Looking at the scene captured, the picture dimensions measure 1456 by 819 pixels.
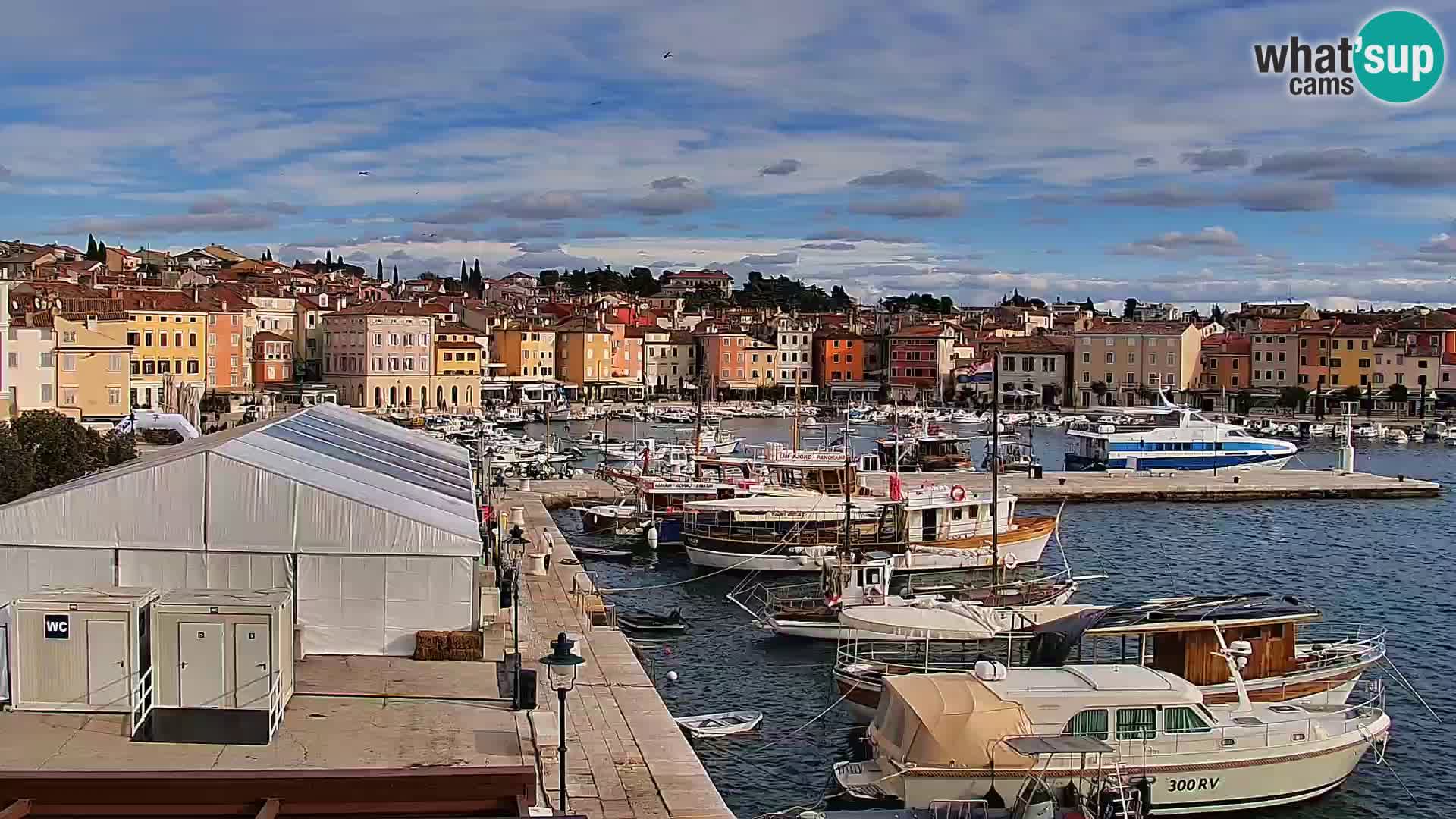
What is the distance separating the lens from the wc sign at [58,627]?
453 inches

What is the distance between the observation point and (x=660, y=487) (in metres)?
34.3

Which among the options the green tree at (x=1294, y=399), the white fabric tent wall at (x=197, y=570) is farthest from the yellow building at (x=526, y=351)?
the white fabric tent wall at (x=197, y=570)

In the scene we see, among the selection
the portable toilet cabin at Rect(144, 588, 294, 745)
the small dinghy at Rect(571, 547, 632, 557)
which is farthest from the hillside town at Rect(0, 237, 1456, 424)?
the portable toilet cabin at Rect(144, 588, 294, 745)

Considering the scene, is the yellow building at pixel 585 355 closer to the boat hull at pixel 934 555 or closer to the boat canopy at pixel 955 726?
the boat hull at pixel 934 555

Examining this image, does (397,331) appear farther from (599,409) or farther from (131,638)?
(131,638)

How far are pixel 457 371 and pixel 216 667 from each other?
7347cm

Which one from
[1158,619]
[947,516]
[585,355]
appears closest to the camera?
[1158,619]

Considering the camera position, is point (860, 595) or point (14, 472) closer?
point (860, 595)

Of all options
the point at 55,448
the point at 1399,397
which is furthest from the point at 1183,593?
the point at 1399,397

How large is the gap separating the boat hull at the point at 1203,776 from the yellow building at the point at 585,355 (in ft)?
263

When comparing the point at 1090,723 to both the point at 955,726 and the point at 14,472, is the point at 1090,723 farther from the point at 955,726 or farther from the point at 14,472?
the point at 14,472

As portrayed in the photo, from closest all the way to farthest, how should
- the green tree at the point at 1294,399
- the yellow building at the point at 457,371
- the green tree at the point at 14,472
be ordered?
1. the green tree at the point at 14,472
2. the yellow building at the point at 457,371
3. the green tree at the point at 1294,399

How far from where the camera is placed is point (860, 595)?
851 inches

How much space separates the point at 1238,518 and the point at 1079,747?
91.7 feet
